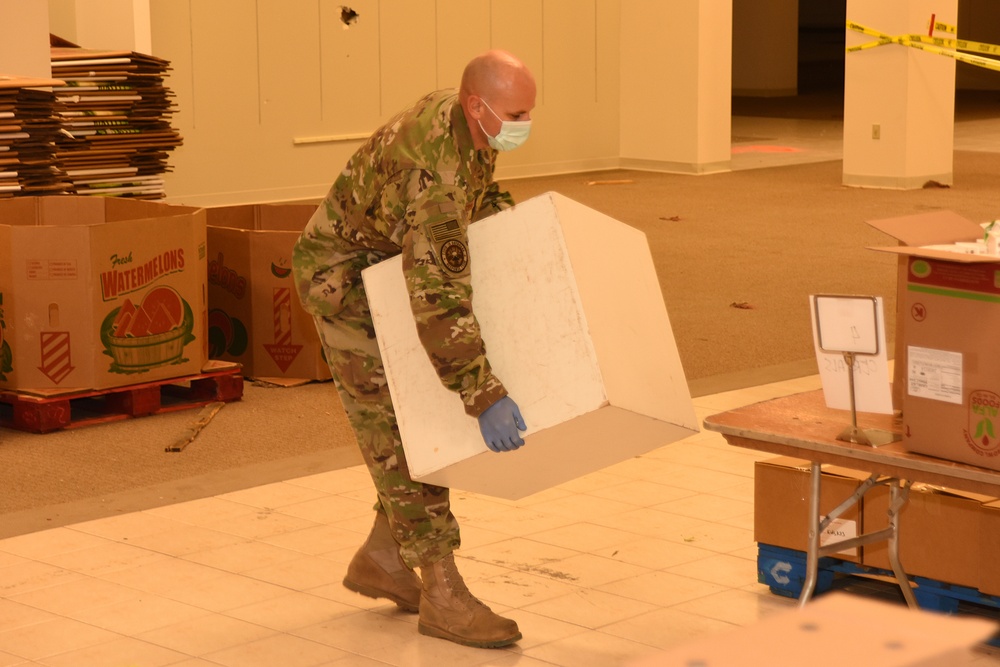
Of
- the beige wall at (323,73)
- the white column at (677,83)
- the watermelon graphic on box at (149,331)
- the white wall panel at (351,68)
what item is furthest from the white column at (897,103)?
the watermelon graphic on box at (149,331)

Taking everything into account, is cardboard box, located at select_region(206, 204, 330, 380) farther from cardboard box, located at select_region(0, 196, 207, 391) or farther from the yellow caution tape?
the yellow caution tape

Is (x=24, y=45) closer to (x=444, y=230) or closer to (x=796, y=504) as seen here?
(x=444, y=230)

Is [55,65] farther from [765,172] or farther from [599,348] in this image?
[765,172]

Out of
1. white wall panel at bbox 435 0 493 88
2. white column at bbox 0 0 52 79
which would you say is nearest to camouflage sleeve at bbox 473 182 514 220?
white column at bbox 0 0 52 79

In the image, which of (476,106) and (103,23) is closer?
(476,106)

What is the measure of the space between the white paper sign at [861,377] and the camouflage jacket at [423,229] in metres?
0.74

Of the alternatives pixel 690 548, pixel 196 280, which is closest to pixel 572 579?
pixel 690 548

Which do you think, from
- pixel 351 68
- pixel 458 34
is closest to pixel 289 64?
pixel 351 68

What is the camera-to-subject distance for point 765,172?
13.9m

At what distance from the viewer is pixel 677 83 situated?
45.0 ft

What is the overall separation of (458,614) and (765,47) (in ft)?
66.8

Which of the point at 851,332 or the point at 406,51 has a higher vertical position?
the point at 406,51

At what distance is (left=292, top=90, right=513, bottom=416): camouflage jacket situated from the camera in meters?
3.10

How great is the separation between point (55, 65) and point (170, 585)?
14.4 feet
